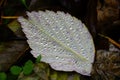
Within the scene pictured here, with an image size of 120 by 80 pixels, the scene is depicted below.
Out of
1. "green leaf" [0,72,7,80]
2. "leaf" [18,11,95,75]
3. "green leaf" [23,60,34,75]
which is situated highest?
"leaf" [18,11,95,75]

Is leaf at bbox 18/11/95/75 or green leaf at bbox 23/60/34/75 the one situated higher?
leaf at bbox 18/11/95/75

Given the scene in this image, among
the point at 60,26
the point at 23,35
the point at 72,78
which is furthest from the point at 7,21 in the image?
the point at 72,78

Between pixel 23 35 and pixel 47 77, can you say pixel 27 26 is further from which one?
pixel 47 77

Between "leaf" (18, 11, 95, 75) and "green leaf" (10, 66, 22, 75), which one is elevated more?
"leaf" (18, 11, 95, 75)

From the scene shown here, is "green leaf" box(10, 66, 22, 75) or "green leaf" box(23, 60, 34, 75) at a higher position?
"green leaf" box(23, 60, 34, 75)

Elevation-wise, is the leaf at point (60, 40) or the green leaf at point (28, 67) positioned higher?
the leaf at point (60, 40)

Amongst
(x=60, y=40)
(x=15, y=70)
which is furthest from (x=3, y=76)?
(x=60, y=40)
